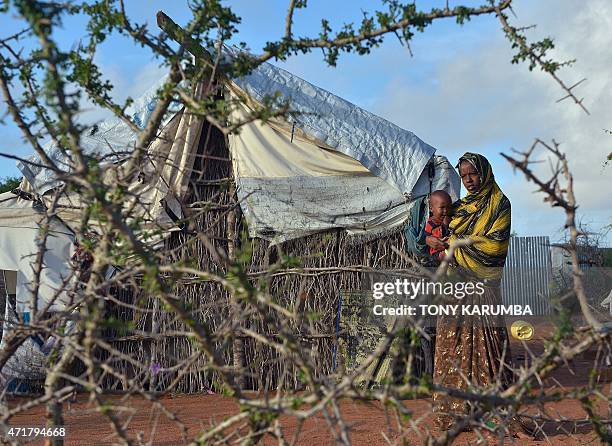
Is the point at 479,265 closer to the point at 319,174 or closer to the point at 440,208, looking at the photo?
the point at 440,208

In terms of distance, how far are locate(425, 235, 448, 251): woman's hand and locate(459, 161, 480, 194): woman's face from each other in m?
0.45

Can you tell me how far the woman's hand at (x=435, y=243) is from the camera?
5387 millimetres

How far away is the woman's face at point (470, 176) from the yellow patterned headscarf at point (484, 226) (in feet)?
0.07

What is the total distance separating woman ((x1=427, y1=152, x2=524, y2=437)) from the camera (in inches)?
215

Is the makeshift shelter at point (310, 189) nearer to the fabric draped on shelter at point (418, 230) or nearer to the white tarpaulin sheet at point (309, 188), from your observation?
the white tarpaulin sheet at point (309, 188)

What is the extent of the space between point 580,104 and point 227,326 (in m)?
1.41

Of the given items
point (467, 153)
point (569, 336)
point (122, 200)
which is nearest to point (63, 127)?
point (122, 200)

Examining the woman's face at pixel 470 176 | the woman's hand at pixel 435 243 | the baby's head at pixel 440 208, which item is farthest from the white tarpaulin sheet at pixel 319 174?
the woman's hand at pixel 435 243

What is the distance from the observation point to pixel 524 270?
22.0 m

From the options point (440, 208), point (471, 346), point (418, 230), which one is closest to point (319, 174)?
point (418, 230)

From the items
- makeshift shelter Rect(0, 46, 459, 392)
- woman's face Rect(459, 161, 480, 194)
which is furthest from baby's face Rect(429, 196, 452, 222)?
makeshift shelter Rect(0, 46, 459, 392)

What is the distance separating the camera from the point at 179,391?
320 inches

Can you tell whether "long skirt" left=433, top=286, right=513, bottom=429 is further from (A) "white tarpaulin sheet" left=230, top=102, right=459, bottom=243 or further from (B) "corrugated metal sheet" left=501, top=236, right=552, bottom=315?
(B) "corrugated metal sheet" left=501, top=236, right=552, bottom=315

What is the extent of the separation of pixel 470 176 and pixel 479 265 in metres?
0.62
